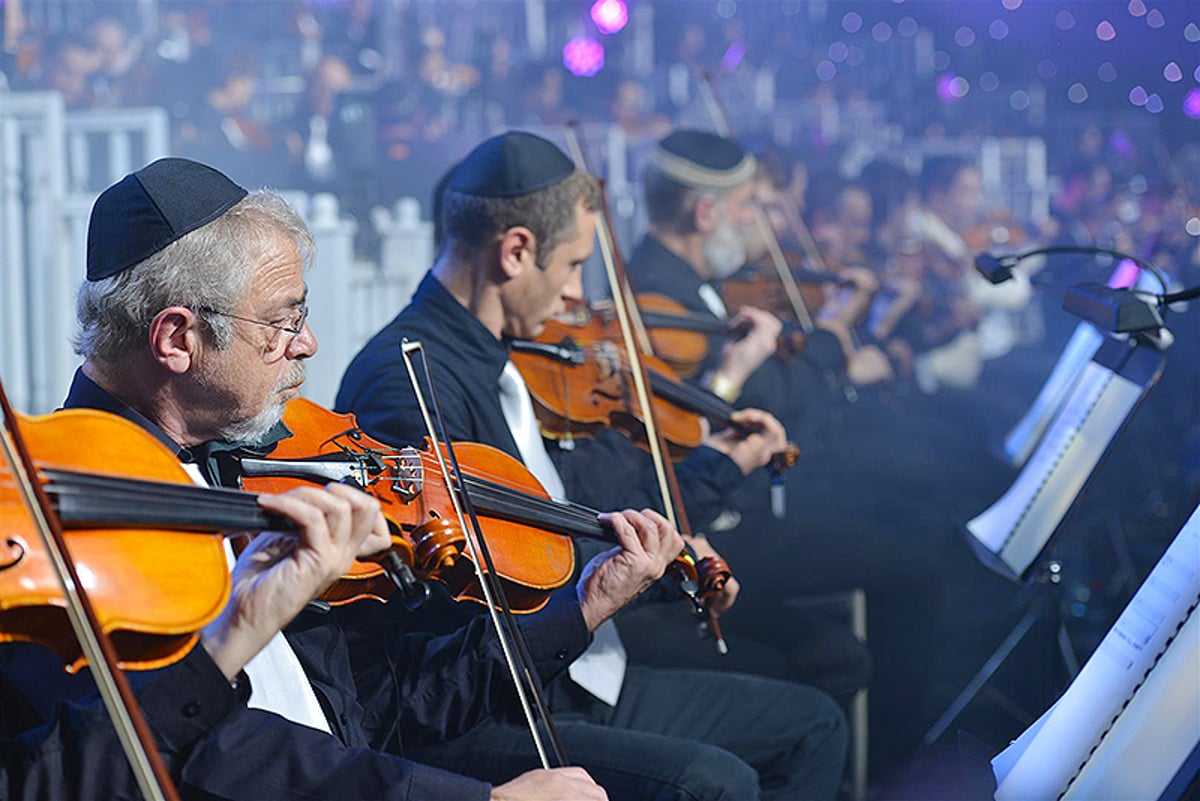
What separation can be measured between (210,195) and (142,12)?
6455 millimetres

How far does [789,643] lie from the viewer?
8.81ft

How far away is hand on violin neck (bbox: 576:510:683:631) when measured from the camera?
174cm

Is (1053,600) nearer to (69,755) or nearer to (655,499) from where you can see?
(655,499)

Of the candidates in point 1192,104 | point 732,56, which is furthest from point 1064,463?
point 732,56

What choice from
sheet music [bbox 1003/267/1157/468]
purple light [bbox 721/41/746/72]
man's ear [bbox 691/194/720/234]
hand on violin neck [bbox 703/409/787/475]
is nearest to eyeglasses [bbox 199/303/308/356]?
hand on violin neck [bbox 703/409/787/475]

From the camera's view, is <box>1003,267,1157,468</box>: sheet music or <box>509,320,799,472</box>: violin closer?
<box>509,320,799,472</box>: violin

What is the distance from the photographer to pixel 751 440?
8.59ft

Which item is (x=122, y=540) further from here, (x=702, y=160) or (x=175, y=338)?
(x=702, y=160)

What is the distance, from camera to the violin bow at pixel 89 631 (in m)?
0.98

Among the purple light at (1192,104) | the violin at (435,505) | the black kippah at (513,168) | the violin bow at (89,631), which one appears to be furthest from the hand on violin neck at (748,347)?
the purple light at (1192,104)

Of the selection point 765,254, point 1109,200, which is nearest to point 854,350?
point 765,254

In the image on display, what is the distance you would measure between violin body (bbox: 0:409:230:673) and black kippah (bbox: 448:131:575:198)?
1.14m

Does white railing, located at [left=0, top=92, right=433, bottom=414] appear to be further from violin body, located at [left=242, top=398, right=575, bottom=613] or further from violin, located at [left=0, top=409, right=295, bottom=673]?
violin, located at [left=0, top=409, right=295, bottom=673]

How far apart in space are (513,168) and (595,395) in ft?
1.56
